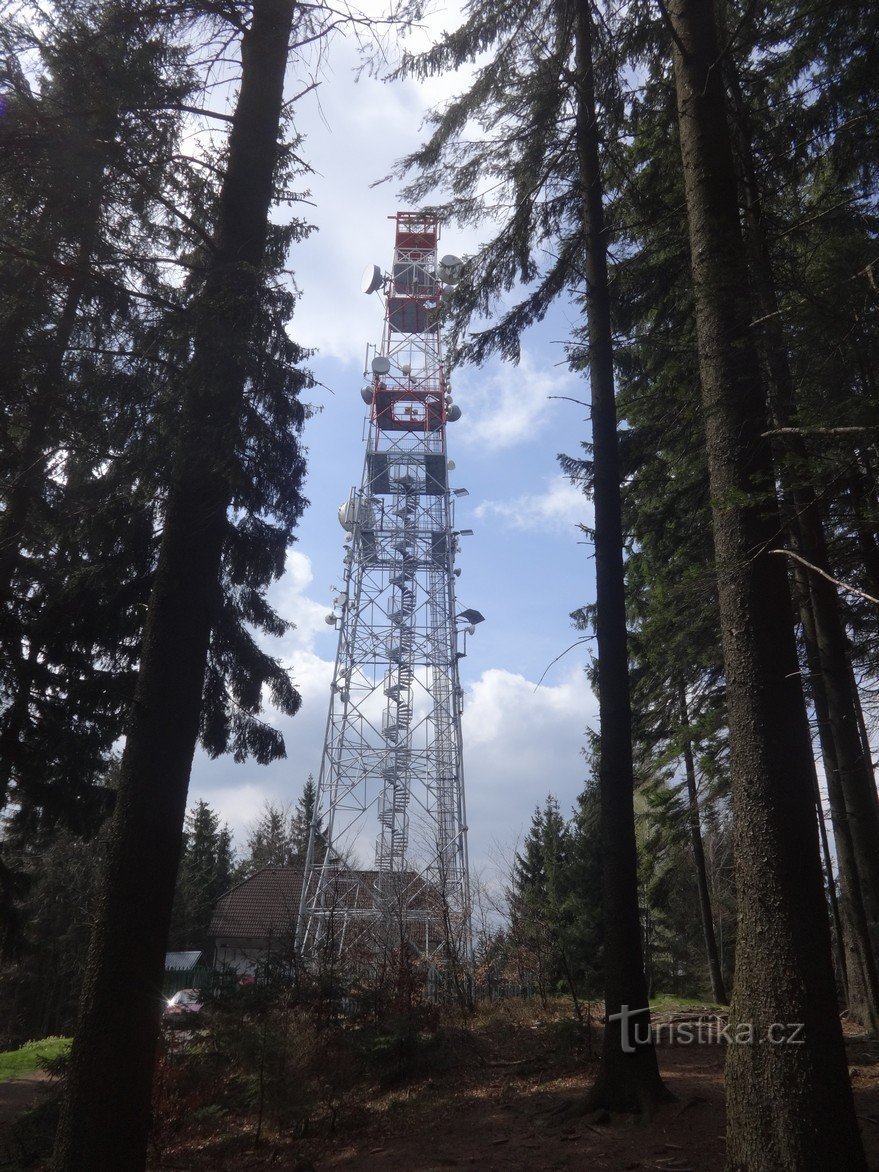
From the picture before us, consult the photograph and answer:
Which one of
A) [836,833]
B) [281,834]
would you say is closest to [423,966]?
[836,833]

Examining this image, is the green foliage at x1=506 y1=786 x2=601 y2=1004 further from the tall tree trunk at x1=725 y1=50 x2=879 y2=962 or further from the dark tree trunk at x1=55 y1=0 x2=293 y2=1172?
the dark tree trunk at x1=55 y1=0 x2=293 y2=1172

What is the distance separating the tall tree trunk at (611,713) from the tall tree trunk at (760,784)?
206cm

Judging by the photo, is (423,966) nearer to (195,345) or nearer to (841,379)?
(195,345)

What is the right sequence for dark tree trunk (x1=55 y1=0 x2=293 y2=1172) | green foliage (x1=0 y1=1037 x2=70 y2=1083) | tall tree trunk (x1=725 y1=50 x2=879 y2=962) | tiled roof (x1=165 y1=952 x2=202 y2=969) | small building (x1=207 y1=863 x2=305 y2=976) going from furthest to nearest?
tiled roof (x1=165 y1=952 x2=202 y2=969) → small building (x1=207 y1=863 x2=305 y2=976) → green foliage (x1=0 y1=1037 x2=70 y2=1083) → tall tree trunk (x1=725 y1=50 x2=879 y2=962) → dark tree trunk (x1=55 y1=0 x2=293 y2=1172)

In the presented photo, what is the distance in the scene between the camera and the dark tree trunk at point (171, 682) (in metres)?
4.70

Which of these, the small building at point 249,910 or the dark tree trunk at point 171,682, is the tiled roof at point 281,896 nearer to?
the small building at point 249,910

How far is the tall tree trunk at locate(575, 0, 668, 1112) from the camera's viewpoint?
227 inches

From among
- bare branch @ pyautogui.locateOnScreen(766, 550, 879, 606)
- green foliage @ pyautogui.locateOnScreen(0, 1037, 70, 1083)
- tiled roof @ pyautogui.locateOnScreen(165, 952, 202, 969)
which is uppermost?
bare branch @ pyautogui.locateOnScreen(766, 550, 879, 606)

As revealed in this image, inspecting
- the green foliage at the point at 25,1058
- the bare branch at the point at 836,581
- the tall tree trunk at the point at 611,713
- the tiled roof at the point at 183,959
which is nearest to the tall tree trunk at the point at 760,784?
the bare branch at the point at 836,581

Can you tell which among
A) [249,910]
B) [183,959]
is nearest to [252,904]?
[249,910]

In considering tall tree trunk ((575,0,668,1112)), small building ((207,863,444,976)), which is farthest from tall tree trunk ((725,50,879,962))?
small building ((207,863,444,976))

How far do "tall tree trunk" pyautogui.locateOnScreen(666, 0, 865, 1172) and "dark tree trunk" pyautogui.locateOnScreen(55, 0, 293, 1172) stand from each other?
3.31 m

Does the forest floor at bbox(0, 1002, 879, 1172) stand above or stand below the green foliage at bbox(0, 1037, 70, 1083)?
above

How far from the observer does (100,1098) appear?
4.62 meters
